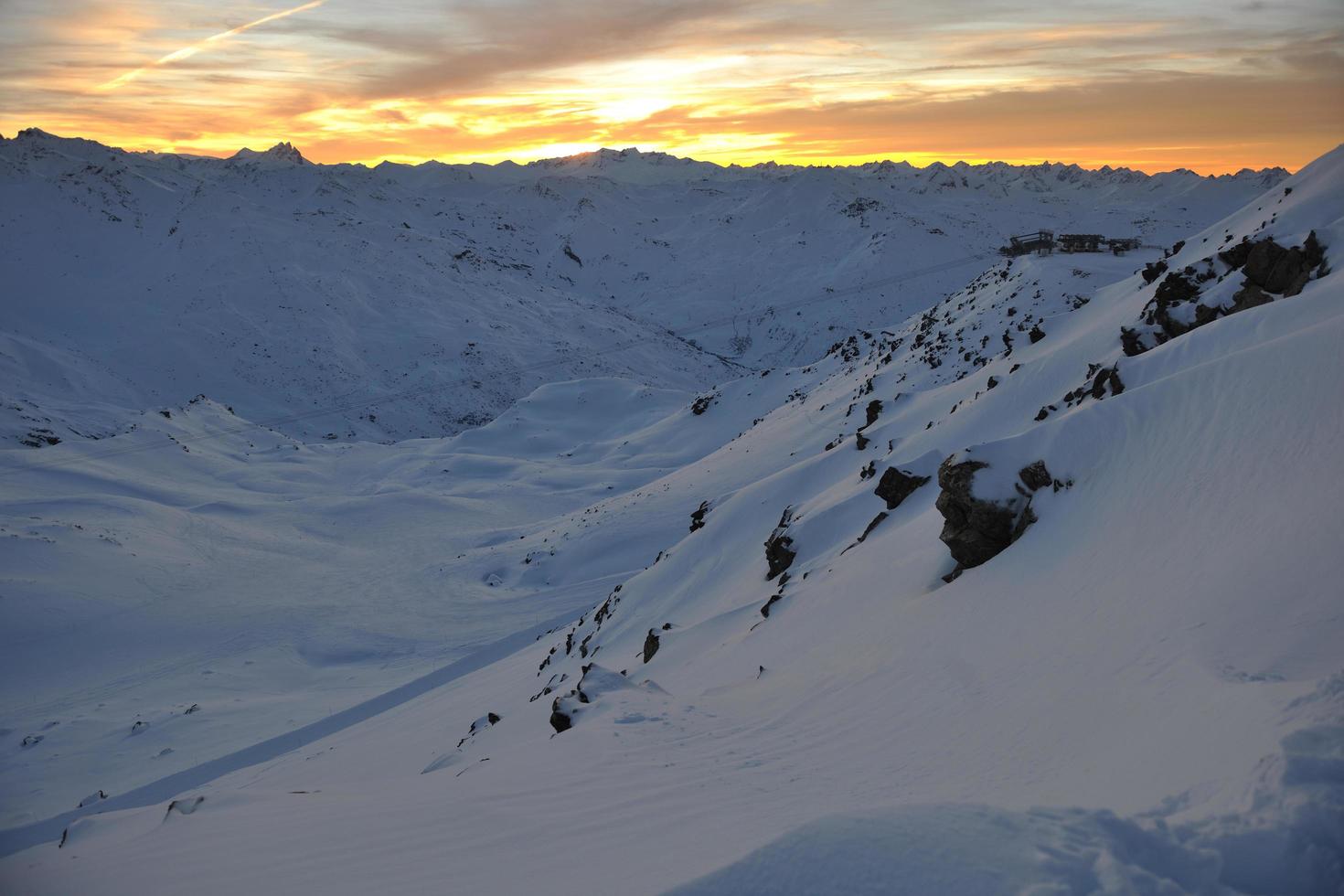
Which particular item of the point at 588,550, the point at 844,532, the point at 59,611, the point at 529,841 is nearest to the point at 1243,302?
the point at 844,532

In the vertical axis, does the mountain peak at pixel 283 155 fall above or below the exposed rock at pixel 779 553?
above

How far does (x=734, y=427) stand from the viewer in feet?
156

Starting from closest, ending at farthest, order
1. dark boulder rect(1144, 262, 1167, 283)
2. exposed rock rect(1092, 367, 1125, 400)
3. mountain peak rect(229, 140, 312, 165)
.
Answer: exposed rock rect(1092, 367, 1125, 400) → dark boulder rect(1144, 262, 1167, 283) → mountain peak rect(229, 140, 312, 165)

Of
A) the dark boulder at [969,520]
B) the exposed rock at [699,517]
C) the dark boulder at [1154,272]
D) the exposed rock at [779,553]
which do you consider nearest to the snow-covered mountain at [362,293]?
the exposed rock at [699,517]

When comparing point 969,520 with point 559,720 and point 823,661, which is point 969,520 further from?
point 559,720

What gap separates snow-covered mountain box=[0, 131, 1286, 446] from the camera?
6944 centimetres

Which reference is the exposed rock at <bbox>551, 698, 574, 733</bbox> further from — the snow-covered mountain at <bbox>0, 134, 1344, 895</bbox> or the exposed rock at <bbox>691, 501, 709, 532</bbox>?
the exposed rock at <bbox>691, 501, 709, 532</bbox>

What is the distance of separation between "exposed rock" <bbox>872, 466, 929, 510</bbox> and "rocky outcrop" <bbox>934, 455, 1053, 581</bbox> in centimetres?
430

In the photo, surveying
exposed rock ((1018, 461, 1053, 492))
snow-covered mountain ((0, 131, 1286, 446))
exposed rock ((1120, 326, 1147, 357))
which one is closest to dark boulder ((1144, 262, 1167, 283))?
exposed rock ((1120, 326, 1147, 357))

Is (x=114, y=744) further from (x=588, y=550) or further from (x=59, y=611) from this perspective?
(x=588, y=550)

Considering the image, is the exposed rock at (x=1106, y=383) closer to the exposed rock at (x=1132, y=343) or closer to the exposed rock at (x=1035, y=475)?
the exposed rock at (x=1132, y=343)

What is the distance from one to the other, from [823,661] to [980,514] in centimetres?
293

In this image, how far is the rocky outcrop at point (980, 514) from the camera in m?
11.6

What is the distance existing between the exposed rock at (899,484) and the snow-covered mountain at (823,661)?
65 mm
